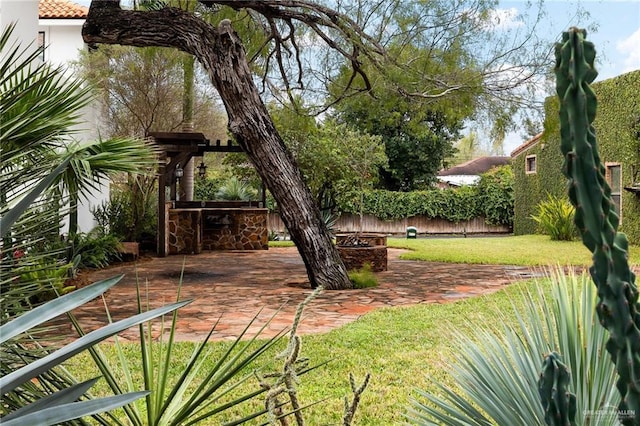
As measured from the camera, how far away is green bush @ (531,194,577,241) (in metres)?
16.3

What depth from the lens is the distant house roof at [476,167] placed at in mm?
40028

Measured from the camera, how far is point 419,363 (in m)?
4.15

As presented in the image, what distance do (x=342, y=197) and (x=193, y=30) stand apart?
12.9 m

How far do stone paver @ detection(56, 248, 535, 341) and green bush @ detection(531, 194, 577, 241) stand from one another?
6.91m

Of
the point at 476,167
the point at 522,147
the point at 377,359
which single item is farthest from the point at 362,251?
the point at 476,167

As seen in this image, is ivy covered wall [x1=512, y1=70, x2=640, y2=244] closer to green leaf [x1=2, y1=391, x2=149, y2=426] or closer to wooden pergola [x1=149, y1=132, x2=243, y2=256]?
wooden pergola [x1=149, y1=132, x2=243, y2=256]

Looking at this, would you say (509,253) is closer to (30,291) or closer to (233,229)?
(233,229)

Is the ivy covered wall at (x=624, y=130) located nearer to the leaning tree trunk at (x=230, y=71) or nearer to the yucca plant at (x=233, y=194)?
the leaning tree trunk at (x=230, y=71)

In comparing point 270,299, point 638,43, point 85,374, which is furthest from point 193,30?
point 638,43

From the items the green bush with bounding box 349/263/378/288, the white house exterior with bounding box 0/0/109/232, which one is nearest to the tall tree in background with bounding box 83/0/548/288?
the green bush with bounding box 349/263/378/288

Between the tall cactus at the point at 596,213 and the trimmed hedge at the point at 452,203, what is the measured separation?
20.3m

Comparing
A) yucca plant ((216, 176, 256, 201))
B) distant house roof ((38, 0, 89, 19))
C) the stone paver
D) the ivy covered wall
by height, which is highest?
distant house roof ((38, 0, 89, 19))

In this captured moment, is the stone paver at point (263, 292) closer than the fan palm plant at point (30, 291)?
No

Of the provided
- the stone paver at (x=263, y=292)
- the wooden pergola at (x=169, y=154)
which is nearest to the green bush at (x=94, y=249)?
the stone paver at (x=263, y=292)
